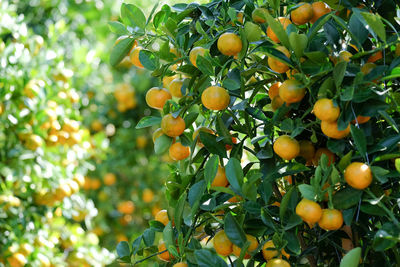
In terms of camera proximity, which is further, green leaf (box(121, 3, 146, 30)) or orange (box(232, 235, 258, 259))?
green leaf (box(121, 3, 146, 30))

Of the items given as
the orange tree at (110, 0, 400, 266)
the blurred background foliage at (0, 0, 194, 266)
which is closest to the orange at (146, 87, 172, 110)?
the orange tree at (110, 0, 400, 266)

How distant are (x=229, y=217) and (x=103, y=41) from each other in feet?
8.54

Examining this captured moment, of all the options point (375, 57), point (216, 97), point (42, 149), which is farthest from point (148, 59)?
point (42, 149)

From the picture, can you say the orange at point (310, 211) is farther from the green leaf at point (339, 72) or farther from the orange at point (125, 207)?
the orange at point (125, 207)

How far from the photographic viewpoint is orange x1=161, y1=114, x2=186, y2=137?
81cm

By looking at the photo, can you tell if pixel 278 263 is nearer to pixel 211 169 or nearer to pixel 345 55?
pixel 211 169

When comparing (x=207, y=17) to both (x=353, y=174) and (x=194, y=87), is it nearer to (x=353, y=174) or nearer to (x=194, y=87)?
(x=194, y=87)

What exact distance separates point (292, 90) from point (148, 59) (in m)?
0.25

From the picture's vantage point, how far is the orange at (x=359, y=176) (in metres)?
0.63

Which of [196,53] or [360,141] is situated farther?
[196,53]

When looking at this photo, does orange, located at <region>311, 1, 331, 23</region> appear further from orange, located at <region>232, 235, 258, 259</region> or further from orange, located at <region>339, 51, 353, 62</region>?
orange, located at <region>232, 235, 258, 259</region>

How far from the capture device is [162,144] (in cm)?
83

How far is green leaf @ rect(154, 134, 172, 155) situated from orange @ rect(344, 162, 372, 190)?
0.30m

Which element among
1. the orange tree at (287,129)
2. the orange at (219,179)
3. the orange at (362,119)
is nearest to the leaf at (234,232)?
the orange tree at (287,129)
